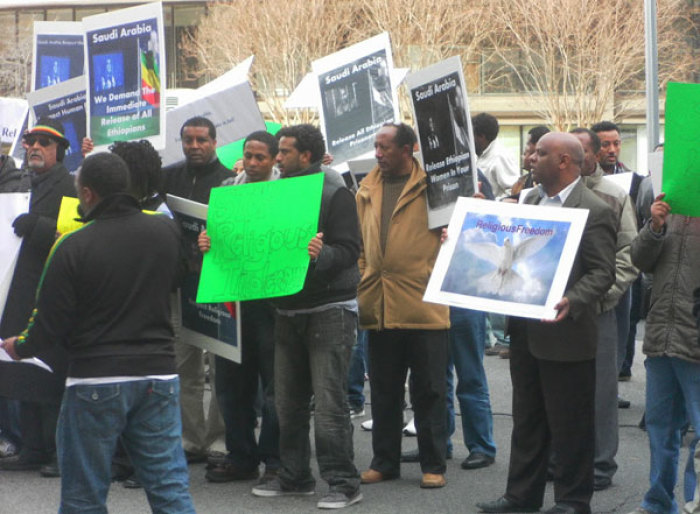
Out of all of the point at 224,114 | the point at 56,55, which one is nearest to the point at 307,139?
the point at 224,114

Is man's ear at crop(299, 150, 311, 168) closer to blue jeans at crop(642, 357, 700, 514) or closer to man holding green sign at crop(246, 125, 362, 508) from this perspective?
man holding green sign at crop(246, 125, 362, 508)

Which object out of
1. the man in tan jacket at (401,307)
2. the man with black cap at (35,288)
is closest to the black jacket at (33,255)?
the man with black cap at (35,288)

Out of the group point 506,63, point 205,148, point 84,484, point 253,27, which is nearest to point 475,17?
point 506,63

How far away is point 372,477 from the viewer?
7.16 meters

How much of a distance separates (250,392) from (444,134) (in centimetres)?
190

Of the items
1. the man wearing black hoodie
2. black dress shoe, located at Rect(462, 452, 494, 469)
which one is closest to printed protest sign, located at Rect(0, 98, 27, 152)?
black dress shoe, located at Rect(462, 452, 494, 469)

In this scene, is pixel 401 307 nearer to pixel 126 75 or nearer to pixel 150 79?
pixel 150 79

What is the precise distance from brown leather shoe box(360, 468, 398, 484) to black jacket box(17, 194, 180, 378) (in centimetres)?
Answer: 237

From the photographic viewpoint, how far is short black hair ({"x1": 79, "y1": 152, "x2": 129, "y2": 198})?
16.6 ft

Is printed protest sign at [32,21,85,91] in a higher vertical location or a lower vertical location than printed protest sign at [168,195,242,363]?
higher

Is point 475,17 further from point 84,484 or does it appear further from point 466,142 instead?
point 84,484

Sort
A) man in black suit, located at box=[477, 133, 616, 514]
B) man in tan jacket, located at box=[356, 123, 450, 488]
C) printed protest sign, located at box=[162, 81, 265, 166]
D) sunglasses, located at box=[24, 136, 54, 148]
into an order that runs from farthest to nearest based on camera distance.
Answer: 1. printed protest sign, located at box=[162, 81, 265, 166]
2. sunglasses, located at box=[24, 136, 54, 148]
3. man in tan jacket, located at box=[356, 123, 450, 488]
4. man in black suit, located at box=[477, 133, 616, 514]

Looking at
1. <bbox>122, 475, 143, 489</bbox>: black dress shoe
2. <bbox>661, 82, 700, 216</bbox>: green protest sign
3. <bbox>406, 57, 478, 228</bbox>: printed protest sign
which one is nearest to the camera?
<bbox>661, 82, 700, 216</bbox>: green protest sign

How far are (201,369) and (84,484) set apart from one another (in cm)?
277
